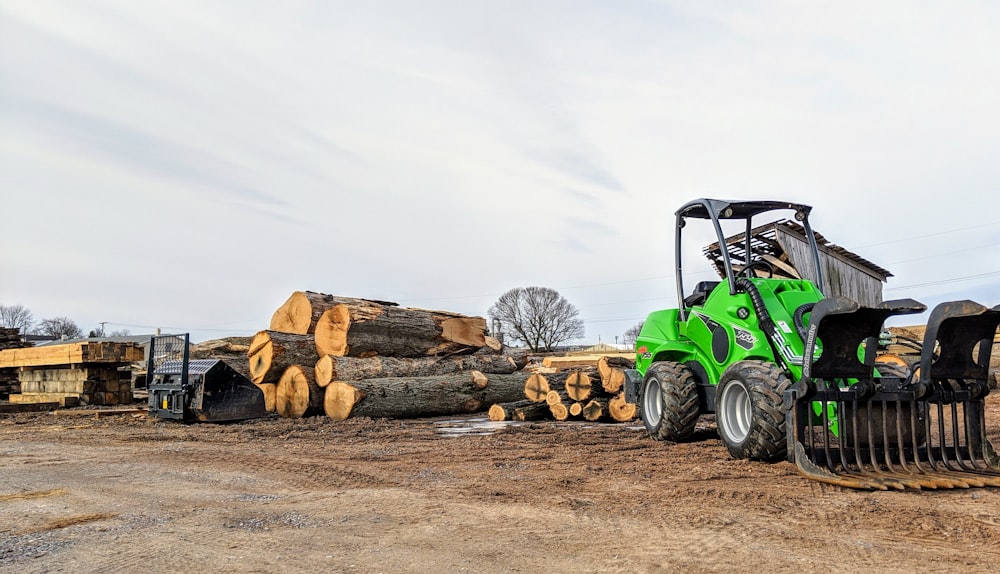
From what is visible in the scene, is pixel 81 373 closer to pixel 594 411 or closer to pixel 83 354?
pixel 83 354

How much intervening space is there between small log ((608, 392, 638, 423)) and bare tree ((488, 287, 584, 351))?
43703 millimetres

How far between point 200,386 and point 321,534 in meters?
7.89

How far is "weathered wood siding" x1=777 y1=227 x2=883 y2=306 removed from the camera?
1585 cm

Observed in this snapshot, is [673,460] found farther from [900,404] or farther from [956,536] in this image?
[956,536]

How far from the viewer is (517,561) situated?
3398 millimetres

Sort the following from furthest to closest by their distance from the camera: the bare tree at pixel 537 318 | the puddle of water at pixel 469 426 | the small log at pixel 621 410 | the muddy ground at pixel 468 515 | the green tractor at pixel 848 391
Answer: the bare tree at pixel 537 318 → the small log at pixel 621 410 → the puddle of water at pixel 469 426 → the green tractor at pixel 848 391 → the muddy ground at pixel 468 515

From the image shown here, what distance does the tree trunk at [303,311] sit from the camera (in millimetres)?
13469

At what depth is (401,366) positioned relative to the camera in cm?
1351

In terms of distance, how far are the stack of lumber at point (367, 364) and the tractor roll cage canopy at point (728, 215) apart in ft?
18.7

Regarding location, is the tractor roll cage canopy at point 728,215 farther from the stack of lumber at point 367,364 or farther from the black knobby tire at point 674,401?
the stack of lumber at point 367,364

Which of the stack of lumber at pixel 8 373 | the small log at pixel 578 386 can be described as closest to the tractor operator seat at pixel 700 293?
the small log at pixel 578 386

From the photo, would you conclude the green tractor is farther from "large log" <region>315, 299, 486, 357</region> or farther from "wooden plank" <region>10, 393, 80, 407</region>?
"wooden plank" <region>10, 393, 80, 407</region>

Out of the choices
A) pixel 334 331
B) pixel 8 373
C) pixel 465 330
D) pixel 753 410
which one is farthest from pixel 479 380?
pixel 8 373

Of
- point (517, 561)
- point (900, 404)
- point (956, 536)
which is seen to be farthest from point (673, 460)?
point (517, 561)
